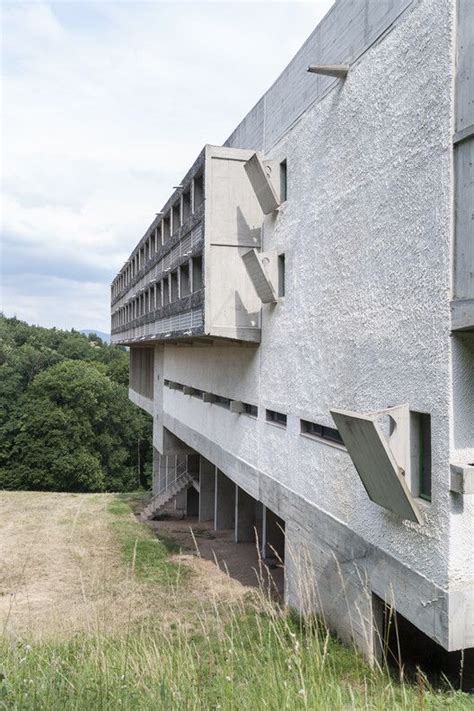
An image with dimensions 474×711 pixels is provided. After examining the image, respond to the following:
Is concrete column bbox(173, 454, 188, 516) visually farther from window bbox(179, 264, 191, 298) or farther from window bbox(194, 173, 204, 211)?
window bbox(194, 173, 204, 211)

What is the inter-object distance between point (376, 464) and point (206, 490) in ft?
63.0

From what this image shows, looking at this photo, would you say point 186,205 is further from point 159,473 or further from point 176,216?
point 159,473

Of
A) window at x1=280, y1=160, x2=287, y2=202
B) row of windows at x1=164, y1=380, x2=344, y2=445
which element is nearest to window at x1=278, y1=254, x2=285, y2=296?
window at x1=280, y1=160, x2=287, y2=202

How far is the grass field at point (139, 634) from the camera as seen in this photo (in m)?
3.53

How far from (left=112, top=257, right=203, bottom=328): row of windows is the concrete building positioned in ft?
1.09

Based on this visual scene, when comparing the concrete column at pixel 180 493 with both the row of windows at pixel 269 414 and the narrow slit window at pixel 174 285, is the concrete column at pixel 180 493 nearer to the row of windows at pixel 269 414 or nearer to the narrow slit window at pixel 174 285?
the row of windows at pixel 269 414

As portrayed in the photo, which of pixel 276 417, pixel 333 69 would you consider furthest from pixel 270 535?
pixel 333 69

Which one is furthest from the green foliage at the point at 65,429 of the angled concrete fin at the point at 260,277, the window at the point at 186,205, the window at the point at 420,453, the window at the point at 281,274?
the window at the point at 420,453

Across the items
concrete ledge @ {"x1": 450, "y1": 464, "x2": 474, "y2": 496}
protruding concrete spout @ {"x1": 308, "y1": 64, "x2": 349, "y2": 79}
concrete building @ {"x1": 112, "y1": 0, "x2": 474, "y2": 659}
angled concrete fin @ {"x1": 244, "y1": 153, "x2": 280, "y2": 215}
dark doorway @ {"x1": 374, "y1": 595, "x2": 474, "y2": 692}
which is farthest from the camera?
angled concrete fin @ {"x1": 244, "y1": 153, "x2": 280, "y2": 215}

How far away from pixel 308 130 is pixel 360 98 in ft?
7.40

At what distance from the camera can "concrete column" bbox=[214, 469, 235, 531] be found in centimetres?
2436

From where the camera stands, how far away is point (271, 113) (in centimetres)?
1371

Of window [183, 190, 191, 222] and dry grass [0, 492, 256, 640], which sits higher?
window [183, 190, 191, 222]

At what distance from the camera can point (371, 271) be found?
350 inches
